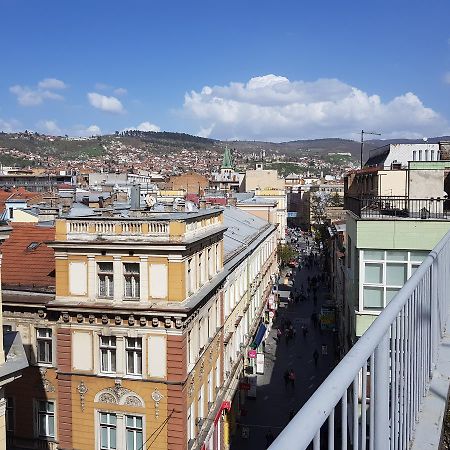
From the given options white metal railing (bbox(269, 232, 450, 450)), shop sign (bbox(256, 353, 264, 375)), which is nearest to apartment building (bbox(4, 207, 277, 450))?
white metal railing (bbox(269, 232, 450, 450))

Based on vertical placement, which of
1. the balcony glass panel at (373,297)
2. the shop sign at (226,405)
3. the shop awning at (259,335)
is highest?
the balcony glass panel at (373,297)

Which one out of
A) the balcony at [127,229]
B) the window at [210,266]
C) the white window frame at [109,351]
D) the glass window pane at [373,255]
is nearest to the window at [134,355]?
the white window frame at [109,351]

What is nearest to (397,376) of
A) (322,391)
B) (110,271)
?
(322,391)

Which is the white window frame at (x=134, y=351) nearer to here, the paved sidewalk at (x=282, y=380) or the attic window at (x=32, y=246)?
the paved sidewalk at (x=282, y=380)

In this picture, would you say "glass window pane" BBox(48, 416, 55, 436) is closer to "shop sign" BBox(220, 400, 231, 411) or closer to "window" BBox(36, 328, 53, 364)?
"window" BBox(36, 328, 53, 364)

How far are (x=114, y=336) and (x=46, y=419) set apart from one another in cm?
380

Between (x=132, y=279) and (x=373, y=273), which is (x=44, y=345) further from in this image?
(x=373, y=273)

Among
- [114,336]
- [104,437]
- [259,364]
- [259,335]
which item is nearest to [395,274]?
[114,336]

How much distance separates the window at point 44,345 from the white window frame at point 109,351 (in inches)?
74.4

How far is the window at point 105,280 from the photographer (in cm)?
1736

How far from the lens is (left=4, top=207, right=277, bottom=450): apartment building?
1680cm

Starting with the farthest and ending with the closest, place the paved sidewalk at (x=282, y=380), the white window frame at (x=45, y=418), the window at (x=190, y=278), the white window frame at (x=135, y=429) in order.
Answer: the paved sidewalk at (x=282, y=380), the white window frame at (x=45, y=418), the window at (x=190, y=278), the white window frame at (x=135, y=429)

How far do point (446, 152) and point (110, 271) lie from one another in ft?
71.7

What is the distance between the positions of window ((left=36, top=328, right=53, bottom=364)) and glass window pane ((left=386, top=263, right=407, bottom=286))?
10.6 m
